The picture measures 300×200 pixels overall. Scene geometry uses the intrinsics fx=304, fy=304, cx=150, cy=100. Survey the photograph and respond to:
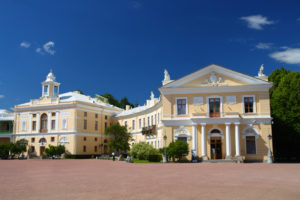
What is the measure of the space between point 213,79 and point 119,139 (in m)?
19.9

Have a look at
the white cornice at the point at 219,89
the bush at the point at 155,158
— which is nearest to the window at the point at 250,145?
the white cornice at the point at 219,89

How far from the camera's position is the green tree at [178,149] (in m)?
31.1

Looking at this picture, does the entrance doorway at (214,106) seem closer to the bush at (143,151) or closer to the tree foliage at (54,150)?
the bush at (143,151)

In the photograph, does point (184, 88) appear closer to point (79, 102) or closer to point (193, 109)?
point (193, 109)

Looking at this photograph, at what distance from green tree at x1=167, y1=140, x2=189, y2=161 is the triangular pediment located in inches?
272

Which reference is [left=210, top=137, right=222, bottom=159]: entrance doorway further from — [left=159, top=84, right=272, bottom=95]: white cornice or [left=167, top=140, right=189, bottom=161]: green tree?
[left=159, top=84, right=272, bottom=95]: white cornice

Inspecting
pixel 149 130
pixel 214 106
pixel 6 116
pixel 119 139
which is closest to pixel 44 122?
pixel 6 116

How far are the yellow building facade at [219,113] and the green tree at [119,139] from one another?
560 inches

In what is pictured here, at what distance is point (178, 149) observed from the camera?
31.1m

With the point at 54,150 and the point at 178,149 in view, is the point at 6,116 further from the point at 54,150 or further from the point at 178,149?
the point at 178,149

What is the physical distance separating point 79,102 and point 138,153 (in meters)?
18.7

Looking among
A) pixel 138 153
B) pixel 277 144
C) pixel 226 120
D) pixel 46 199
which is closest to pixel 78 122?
pixel 138 153

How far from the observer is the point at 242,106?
3347 cm

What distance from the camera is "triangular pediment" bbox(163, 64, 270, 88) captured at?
33.7m
